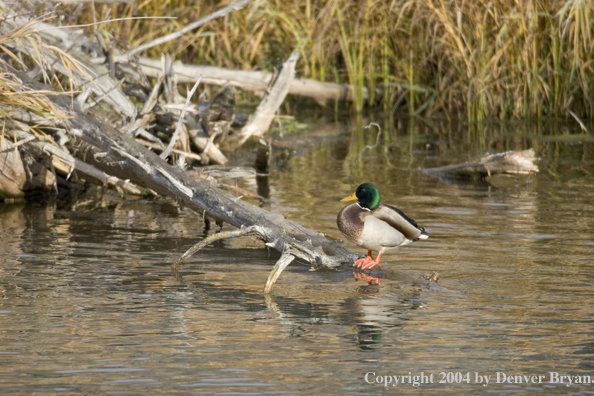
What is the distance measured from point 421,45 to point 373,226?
308 inches

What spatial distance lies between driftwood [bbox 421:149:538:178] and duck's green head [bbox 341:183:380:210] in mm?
3379

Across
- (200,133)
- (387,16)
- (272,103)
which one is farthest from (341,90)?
(200,133)

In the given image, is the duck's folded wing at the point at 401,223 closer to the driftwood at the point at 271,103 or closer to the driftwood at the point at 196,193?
the driftwood at the point at 196,193

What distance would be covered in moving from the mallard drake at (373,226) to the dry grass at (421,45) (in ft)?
19.3

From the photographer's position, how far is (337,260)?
559cm

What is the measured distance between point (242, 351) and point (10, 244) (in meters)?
2.95

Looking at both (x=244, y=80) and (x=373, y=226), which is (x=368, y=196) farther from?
(x=244, y=80)

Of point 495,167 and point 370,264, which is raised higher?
point 495,167

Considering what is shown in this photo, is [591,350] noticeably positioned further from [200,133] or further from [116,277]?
[200,133]

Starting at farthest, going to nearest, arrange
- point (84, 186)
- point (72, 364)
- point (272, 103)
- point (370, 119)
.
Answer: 1. point (370, 119)
2. point (272, 103)
3. point (84, 186)
4. point (72, 364)

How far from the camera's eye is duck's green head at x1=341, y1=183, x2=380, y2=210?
5777 millimetres

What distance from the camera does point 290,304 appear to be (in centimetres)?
522

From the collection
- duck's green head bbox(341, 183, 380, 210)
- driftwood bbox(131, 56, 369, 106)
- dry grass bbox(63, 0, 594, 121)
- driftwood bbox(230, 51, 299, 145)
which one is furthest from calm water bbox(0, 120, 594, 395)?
dry grass bbox(63, 0, 594, 121)

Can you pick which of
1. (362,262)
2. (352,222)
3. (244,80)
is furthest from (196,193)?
(244,80)
